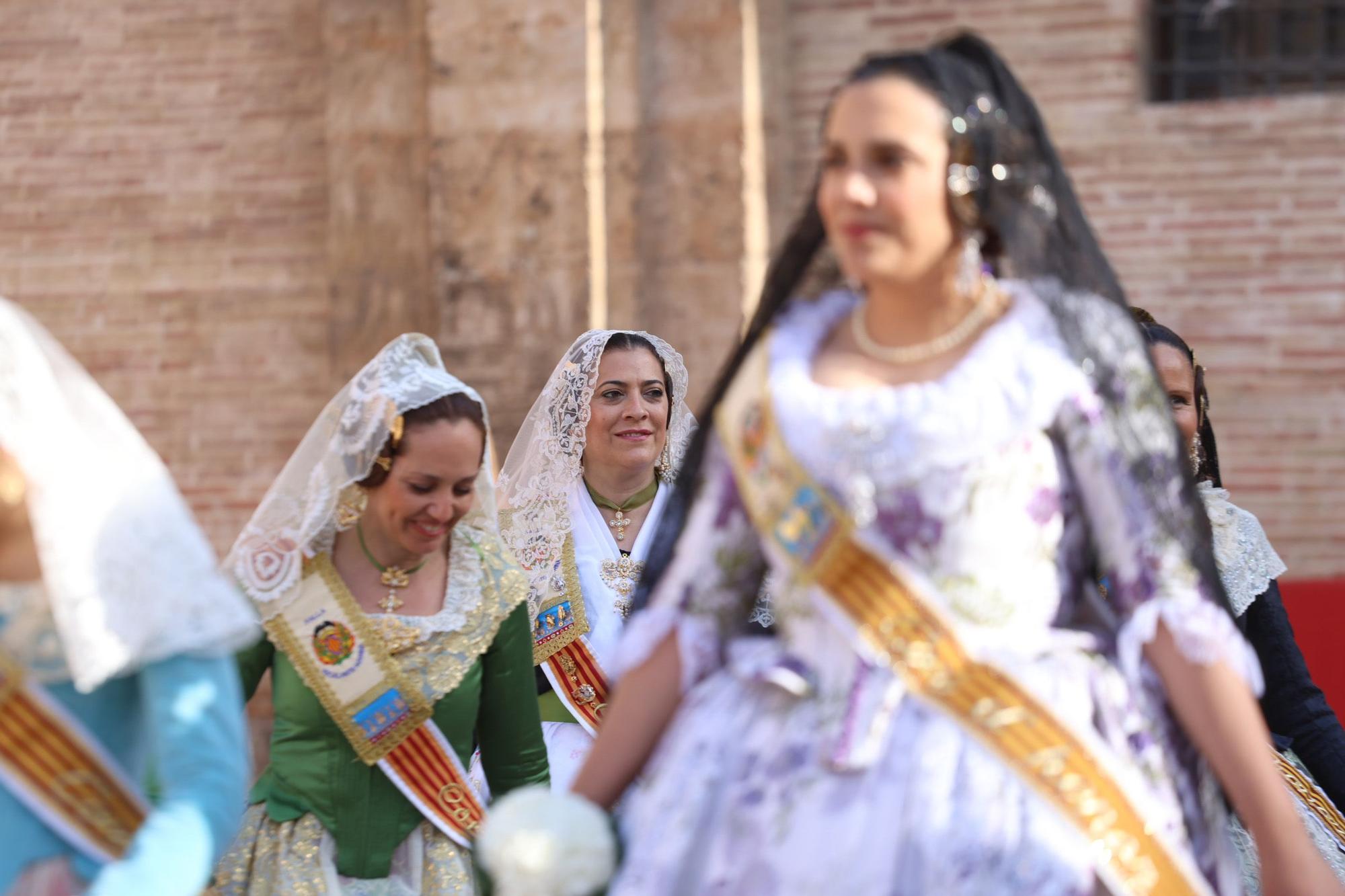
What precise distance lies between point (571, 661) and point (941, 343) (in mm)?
2559

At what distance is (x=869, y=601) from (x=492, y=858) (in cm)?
60

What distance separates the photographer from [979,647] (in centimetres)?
236

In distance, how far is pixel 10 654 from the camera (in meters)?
2.43

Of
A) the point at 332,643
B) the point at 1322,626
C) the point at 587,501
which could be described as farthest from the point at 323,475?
the point at 1322,626

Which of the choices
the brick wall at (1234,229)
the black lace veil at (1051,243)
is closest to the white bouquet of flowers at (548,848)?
the black lace veil at (1051,243)

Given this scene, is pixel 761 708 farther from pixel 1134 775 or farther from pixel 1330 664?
pixel 1330 664

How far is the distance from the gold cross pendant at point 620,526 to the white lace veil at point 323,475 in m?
1.16

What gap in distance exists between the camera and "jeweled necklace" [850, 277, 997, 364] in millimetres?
2469

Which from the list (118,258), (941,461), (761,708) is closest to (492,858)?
(761,708)

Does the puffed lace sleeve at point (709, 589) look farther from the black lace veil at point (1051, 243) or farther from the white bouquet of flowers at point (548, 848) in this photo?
the black lace veil at point (1051, 243)

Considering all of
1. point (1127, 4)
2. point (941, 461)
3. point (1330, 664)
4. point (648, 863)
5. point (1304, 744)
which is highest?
point (1127, 4)

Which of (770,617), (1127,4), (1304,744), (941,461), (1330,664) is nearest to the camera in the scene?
(941,461)

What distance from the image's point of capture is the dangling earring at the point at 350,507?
3900 mm

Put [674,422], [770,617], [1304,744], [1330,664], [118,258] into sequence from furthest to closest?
[118,258] → [1330,664] → [674,422] → [770,617] → [1304,744]
